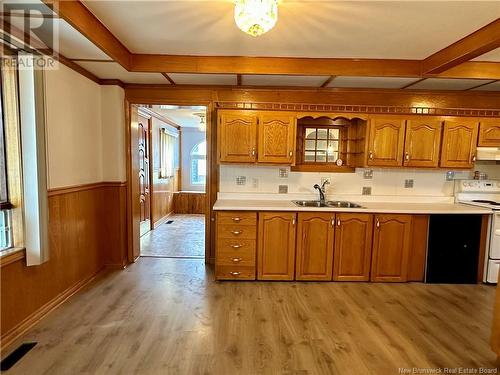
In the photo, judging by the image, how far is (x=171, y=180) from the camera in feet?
24.4

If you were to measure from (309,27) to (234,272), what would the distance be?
8.29 feet

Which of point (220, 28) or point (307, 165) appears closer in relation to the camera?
point (220, 28)

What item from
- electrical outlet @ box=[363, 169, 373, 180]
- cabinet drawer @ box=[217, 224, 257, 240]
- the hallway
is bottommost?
the hallway

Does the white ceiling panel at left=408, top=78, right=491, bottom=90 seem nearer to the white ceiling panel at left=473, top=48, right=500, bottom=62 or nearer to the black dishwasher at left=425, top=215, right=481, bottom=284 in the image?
the white ceiling panel at left=473, top=48, right=500, bottom=62

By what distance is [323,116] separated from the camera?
353cm

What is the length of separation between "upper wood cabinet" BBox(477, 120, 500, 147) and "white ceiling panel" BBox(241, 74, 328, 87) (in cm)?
200

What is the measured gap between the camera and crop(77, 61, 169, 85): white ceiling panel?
9.62ft

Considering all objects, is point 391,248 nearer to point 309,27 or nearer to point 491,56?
point 491,56

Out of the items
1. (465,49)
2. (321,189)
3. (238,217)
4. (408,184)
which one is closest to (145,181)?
(238,217)

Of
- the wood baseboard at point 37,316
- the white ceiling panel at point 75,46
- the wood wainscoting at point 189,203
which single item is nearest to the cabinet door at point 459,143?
the white ceiling panel at point 75,46

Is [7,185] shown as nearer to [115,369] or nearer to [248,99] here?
[115,369]

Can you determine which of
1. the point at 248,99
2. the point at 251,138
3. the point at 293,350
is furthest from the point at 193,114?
the point at 293,350

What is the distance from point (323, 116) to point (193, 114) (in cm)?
339

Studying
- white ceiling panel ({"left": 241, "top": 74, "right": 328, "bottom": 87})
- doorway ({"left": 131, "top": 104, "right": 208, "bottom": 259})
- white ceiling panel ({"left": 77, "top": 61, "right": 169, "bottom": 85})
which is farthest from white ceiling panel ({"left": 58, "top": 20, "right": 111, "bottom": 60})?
white ceiling panel ({"left": 241, "top": 74, "right": 328, "bottom": 87})
